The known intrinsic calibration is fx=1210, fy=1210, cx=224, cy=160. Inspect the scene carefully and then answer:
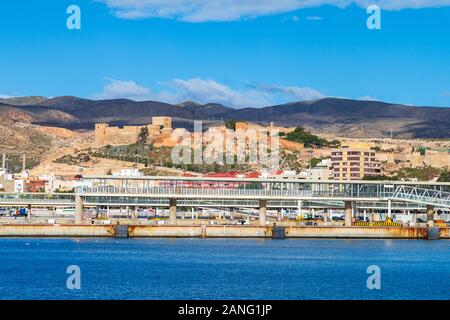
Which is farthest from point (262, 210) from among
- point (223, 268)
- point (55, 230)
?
point (223, 268)

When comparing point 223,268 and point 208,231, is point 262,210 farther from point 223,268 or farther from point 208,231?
point 223,268

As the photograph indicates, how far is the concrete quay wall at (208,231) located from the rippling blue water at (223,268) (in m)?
3.27

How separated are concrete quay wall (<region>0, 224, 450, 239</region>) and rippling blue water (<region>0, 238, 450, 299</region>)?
3.27 meters

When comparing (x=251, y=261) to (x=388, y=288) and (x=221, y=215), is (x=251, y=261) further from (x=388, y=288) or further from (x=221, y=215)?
(x=221, y=215)

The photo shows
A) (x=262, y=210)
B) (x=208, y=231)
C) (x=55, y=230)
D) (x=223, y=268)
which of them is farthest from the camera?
(x=262, y=210)

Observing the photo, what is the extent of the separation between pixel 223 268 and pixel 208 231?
39283 millimetres

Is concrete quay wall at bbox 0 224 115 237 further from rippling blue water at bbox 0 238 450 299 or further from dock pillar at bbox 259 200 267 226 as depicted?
dock pillar at bbox 259 200 267 226

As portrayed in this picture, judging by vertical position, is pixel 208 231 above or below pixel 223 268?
above

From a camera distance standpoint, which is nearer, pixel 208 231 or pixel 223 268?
pixel 223 268

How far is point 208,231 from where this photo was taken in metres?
A: 124

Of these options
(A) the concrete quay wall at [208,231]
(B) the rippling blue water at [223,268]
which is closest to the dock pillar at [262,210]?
(A) the concrete quay wall at [208,231]

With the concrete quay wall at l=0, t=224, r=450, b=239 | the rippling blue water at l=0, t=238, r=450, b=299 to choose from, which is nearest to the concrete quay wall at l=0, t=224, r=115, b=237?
the concrete quay wall at l=0, t=224, r=450, b=239

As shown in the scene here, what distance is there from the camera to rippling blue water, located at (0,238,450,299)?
229 ft

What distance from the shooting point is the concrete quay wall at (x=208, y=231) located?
122062 mm
